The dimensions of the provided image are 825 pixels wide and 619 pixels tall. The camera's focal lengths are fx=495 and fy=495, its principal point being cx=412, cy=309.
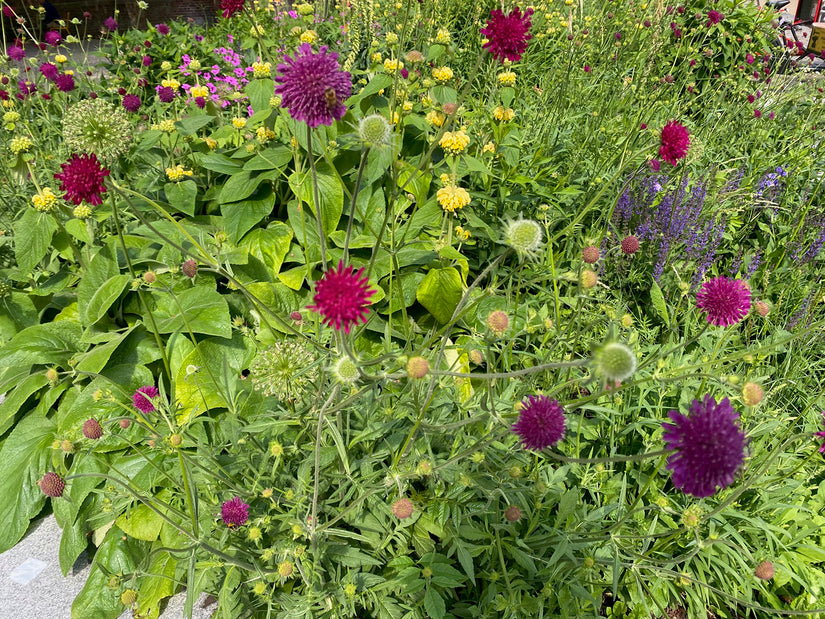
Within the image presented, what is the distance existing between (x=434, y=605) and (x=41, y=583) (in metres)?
1.61

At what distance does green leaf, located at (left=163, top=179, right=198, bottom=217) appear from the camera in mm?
2516

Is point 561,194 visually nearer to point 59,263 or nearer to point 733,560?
point 733,560

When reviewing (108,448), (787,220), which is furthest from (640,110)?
(108,448)

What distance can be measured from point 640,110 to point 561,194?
1.20m

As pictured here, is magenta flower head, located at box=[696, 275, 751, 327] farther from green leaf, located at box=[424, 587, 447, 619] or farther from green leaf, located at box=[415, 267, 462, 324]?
green leaf, located at box=[424, 587, 447, 619]

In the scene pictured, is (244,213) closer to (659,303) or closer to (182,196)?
(182,196)

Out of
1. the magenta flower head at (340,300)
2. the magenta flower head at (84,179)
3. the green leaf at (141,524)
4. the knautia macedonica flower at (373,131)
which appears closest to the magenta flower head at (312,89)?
the knautia macedonica flower at (373,131)

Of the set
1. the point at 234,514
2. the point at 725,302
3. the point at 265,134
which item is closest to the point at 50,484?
the point at 234,514

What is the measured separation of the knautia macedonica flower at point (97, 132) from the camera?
176cm

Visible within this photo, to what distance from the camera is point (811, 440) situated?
2049mm

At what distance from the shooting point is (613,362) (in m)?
1.06

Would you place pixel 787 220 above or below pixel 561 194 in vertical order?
below

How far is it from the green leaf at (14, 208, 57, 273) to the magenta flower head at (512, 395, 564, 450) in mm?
2261

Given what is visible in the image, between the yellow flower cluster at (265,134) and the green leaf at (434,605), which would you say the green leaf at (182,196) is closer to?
the yellow flower cluster at (265,134)
